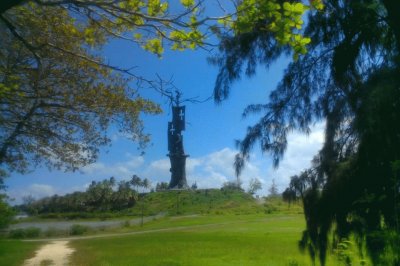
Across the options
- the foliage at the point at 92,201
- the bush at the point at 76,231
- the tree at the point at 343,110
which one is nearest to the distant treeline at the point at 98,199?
the foliage at the point at 92,201

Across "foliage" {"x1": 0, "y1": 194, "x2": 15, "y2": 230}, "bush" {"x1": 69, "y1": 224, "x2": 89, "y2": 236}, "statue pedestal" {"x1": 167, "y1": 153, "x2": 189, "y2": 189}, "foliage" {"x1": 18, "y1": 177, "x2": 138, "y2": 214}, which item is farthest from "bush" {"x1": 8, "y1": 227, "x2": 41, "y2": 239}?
"statue pedestal" {"x1": 167, "y1": 153, "x2": 189, "y2": 189}

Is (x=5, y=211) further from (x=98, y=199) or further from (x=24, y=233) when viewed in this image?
(x=98, y=199)

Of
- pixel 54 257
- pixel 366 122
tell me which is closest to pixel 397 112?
pixel 366 122

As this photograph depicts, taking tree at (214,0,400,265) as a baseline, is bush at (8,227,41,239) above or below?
below

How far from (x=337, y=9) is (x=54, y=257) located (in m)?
16.7

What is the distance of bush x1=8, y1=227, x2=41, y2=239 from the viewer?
1542 inches

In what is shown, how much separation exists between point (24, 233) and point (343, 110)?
39.5 meters

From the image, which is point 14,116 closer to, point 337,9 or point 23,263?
point 337,9

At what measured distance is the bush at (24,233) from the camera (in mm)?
39156

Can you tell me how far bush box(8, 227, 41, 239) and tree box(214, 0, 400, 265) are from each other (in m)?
37.7

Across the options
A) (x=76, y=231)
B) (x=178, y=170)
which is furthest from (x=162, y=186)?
(x=76, y=231)

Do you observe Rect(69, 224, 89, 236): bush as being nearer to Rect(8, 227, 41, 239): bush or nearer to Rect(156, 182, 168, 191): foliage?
Rect(8, 227, 41, 239): bush

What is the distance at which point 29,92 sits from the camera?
6.38m

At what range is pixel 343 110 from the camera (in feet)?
18.6
